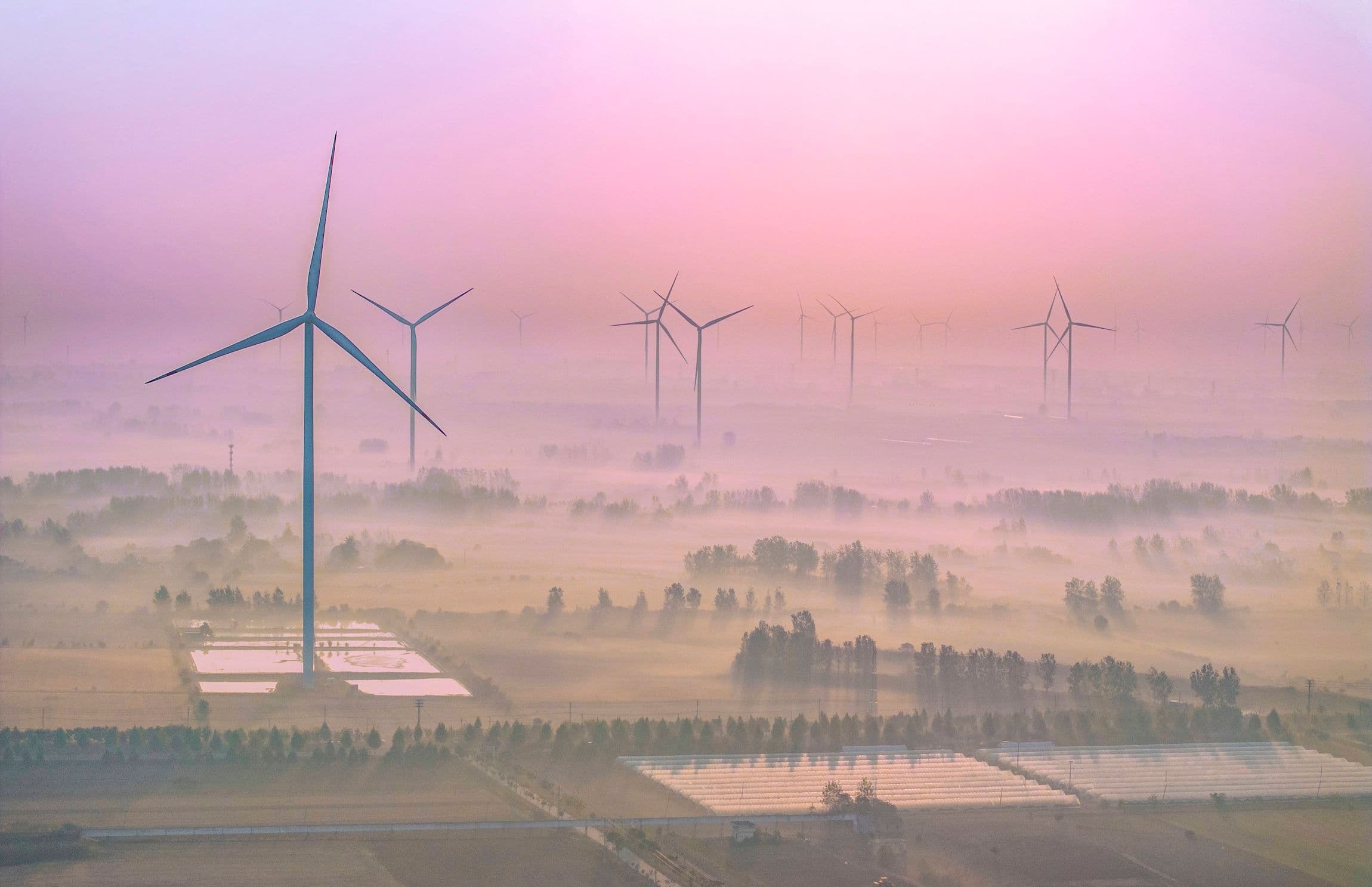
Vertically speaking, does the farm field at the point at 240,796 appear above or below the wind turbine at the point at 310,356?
below

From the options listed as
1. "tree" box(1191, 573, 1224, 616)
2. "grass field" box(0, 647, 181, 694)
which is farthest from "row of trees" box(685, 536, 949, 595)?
"grass field" box(0, 647, 181, 694)

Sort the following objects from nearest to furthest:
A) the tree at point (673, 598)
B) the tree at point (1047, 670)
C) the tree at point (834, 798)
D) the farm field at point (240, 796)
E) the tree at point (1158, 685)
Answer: the farm field at point (240, 796) < the tree at point (834, 798) < the tree at point (1158, 685) < the tree at point (1047, 670) < the tree at point (673, 598)

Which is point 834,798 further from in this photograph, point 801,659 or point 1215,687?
point 1215,687

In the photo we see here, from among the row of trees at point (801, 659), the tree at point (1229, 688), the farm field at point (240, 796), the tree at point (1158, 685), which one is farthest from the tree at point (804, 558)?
the farm field at point (240, 796)

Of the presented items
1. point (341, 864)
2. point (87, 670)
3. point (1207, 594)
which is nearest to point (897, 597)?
point (1207, 594)

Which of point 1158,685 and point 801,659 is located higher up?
point 801,659

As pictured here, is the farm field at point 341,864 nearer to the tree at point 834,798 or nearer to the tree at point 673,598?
the tree at point 834,798

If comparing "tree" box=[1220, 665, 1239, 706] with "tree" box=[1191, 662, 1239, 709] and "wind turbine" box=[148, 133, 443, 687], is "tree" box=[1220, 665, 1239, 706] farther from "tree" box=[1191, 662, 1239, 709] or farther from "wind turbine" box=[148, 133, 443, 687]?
"wind turbine" box=[148, 133, 443, 687]
